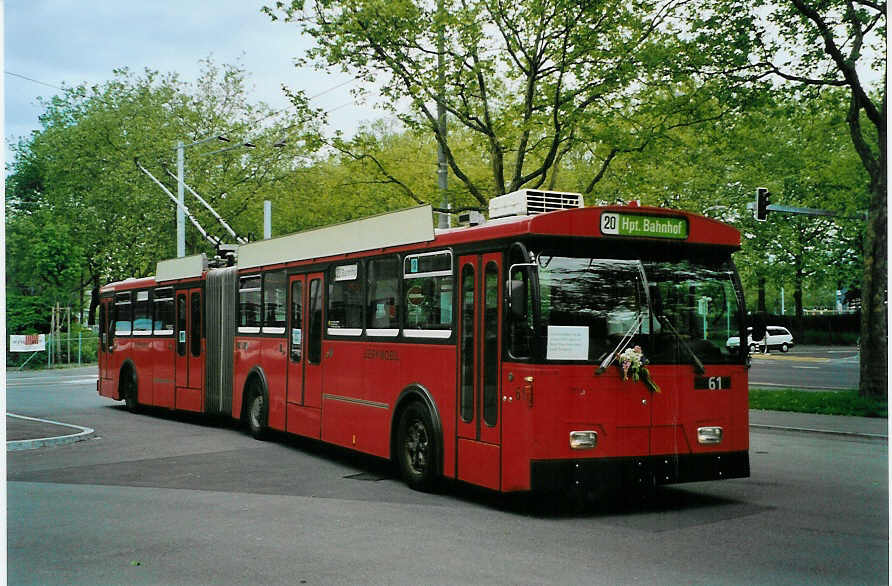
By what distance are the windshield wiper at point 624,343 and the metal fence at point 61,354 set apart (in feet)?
114

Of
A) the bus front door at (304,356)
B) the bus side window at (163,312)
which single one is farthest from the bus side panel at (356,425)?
the bus side window at (163,312)

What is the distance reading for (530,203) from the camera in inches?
374

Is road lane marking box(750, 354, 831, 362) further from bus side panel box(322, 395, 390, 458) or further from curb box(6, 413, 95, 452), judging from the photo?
bus side panel box(322, 395, 390, 458)

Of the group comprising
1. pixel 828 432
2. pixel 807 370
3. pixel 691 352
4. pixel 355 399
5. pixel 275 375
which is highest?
pixel 691 352

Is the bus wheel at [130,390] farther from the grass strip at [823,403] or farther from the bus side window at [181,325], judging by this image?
the grass strip at [823,403]

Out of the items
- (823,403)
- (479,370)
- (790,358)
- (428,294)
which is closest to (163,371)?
(428,294)

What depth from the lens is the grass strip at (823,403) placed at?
1872 cm

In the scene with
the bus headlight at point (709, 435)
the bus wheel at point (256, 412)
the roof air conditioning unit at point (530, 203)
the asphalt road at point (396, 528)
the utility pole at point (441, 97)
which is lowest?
the asphalt road at point (396, 528)

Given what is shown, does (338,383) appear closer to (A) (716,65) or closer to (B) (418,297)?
(B) (418,297)

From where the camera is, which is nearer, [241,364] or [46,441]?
[46,441]

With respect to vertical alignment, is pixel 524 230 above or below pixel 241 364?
above

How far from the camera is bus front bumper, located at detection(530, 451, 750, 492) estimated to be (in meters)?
8.41

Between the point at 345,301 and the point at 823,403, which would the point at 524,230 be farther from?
the point at 823,403

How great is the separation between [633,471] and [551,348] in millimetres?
1370
